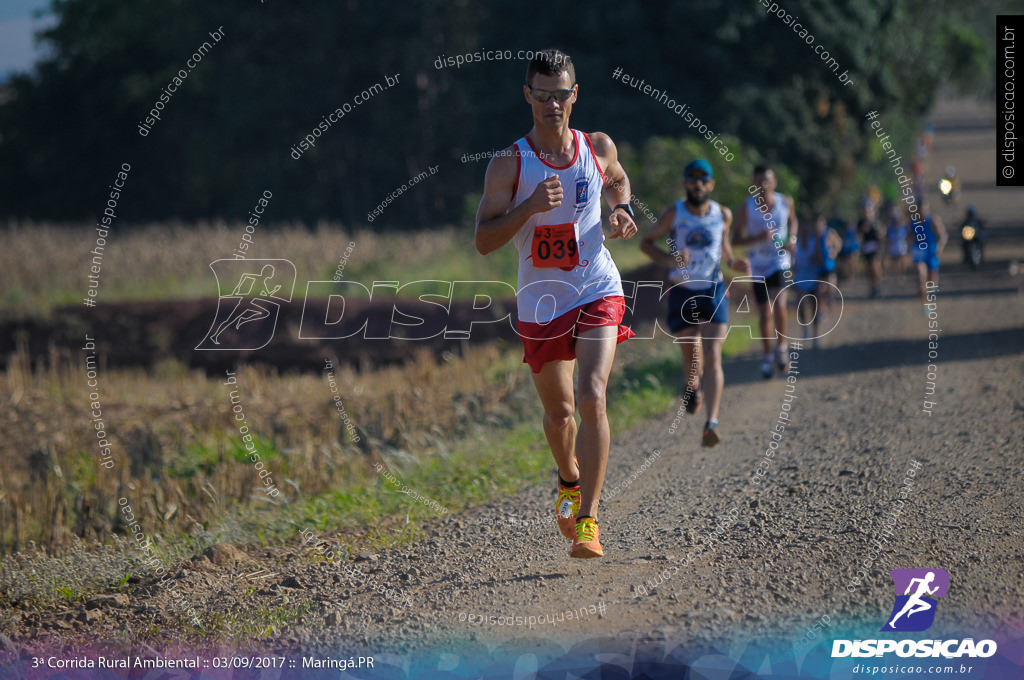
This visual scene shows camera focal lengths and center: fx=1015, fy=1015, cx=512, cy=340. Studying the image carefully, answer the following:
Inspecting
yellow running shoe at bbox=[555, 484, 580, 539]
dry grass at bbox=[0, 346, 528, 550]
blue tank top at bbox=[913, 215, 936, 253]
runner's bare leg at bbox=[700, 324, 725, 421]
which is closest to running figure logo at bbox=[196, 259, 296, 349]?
dry grass at bbox=[0, 346, 528, 550]

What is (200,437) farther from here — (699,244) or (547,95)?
(547,95)

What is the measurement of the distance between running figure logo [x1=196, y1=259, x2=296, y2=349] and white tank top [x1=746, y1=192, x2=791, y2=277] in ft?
33.2

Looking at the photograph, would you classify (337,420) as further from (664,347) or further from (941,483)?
(941,483)

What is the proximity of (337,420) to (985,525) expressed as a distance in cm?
663

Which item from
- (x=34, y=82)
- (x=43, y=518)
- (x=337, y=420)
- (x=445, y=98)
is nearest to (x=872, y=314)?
(x=337, y=420)

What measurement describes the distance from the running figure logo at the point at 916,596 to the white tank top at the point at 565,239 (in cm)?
184

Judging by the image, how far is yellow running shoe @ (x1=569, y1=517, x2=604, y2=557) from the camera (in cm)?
471

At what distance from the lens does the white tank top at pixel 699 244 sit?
7.44m

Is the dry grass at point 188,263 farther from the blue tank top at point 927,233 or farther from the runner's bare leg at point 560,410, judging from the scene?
the runner's bare leg at point 560,410

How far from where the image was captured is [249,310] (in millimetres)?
18953

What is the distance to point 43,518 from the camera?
7605mm

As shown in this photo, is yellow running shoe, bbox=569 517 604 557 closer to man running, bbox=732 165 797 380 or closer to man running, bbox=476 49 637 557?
man running, bbox=476 49 637 557

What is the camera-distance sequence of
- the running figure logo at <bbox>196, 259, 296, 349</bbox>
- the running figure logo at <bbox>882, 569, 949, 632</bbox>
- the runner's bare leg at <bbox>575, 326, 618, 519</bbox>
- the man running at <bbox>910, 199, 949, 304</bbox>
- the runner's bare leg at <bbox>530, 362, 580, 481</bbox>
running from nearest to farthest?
the running figure logo at <bbox>882, 569, 949, 632</bbox>
the runner's bare leg at <bbox>575, 326, 618, 519</bbox>
the runner's bare leg at <bbox>530, 362, 580, 481</bbox>
the man running at <bbox>910, 199, 949, 304</bbox>
the running figure logo at <bbox>196, 259, 296, 349</bbox>

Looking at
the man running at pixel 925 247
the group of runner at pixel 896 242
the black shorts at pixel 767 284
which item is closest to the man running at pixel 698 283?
the black shorts at pixel 767 284
